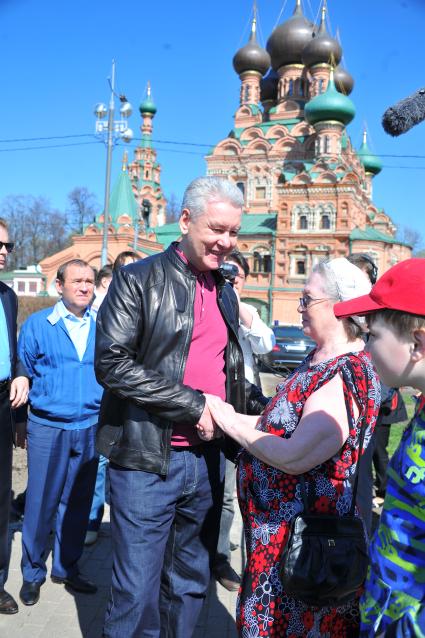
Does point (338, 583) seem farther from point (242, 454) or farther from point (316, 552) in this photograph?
point (242, 454)

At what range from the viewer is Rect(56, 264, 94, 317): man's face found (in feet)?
11.9

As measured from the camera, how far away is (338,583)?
1927mm

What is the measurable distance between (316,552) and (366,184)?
5331 centimetres

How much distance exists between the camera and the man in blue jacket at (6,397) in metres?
3.17

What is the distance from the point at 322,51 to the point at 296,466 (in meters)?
47.6

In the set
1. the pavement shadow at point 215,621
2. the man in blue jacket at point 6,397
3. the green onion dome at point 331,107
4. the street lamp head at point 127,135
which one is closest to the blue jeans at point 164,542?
the pavement shadow at point 215,621

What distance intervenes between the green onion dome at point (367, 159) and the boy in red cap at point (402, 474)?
5210 centimetres

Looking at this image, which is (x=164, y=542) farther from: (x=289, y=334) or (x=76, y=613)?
(x=289, y=334)

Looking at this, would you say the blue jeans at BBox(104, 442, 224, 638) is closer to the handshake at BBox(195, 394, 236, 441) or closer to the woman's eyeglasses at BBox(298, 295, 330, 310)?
the handshake at BBox(195, 394, 236, 441)

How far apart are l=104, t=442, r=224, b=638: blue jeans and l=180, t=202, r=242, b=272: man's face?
0.87 meters

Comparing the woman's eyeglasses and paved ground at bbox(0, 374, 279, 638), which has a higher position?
the woman's eyeglasses

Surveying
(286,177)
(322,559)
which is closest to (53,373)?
(322,559)

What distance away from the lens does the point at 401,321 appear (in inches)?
56.0

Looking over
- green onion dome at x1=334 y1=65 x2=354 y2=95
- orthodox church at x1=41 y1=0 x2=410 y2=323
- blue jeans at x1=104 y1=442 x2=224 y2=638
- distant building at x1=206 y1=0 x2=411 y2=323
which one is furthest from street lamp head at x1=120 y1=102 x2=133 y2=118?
green onion dome at x1=334 y1=65 x2=354 y2=95
